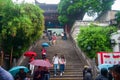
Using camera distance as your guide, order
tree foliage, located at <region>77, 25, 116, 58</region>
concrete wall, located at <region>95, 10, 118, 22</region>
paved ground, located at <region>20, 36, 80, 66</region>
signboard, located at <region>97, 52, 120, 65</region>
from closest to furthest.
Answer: signboard, located at <region>97, 52, 120, 65</region> < tree foliage, located at <region>77, 25, 116, 58</region> < paved ground, located at <region>20, 36, 80, 66</region> < concrete wall, located at <region>95, 10, 118, 22</region>

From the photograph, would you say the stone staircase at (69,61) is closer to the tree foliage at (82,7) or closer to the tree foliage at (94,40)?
the tree foliage at (94,40)

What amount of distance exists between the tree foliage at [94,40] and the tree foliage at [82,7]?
11.5 meters

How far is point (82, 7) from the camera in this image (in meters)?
Result: 37.0

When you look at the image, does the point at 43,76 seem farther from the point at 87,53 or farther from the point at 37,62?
the point at 87,53

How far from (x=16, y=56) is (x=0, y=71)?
17.9 meters

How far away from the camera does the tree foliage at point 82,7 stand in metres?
36.4

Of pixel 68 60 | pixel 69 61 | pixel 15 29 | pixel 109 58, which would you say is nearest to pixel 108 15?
pixel 68 60

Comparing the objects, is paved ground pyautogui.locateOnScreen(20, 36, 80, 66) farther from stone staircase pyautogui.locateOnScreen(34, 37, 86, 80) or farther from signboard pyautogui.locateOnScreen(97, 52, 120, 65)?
signboard pyautogui.locateOnScreen(97, 52, 120, 65)

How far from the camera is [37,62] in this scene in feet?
44.5

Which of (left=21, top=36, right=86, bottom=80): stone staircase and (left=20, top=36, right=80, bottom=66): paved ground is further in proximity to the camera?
(left=20, top=36, right=80, bottom=66): paved ground

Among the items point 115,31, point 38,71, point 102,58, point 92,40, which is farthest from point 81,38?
point 38,71

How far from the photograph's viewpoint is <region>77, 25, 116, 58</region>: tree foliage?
23750mm

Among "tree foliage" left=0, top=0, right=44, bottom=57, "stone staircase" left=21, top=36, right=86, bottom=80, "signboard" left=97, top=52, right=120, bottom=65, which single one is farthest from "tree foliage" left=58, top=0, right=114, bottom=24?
"signboard" left=97, top=52, right=120, bottom=65

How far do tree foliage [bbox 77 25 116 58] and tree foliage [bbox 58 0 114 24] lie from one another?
11.5 meters
